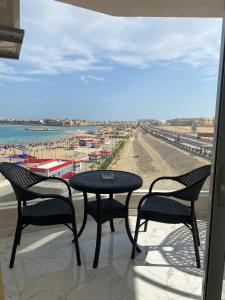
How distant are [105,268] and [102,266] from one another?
0.04 metres

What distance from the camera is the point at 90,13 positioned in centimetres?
330

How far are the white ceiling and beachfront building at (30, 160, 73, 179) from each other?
1840 millimetres

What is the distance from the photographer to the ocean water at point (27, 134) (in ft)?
10.9

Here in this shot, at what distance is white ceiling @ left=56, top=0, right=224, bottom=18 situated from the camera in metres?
2.89

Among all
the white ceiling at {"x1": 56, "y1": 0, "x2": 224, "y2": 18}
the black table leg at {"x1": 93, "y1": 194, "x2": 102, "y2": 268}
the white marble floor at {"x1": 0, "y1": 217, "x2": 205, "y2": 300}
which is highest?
the white ceiling at {"x1": 56, "y1": 0, "x2": 224, "y2": 18}

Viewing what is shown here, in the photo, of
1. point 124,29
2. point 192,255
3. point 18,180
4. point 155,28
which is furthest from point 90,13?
point 192,255

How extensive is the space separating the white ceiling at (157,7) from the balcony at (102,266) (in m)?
2.34

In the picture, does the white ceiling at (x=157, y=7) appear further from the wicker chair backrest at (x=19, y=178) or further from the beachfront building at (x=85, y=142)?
the wicker chair backrest at (x=19, y=178)

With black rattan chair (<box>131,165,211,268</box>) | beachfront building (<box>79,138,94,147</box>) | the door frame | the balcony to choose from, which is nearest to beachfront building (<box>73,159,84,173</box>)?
beachfront building (<box>79,138,94,147</box>)

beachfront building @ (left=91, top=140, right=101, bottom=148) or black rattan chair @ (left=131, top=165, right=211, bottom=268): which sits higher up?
beachfront building @ (left=91, top=140, right=101, bottom=148)

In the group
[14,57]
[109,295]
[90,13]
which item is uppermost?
[90,13]

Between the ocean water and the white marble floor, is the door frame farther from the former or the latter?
the ocean water

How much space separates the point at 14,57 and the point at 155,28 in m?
1.90

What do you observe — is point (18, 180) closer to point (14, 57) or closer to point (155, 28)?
point (14, 57)
